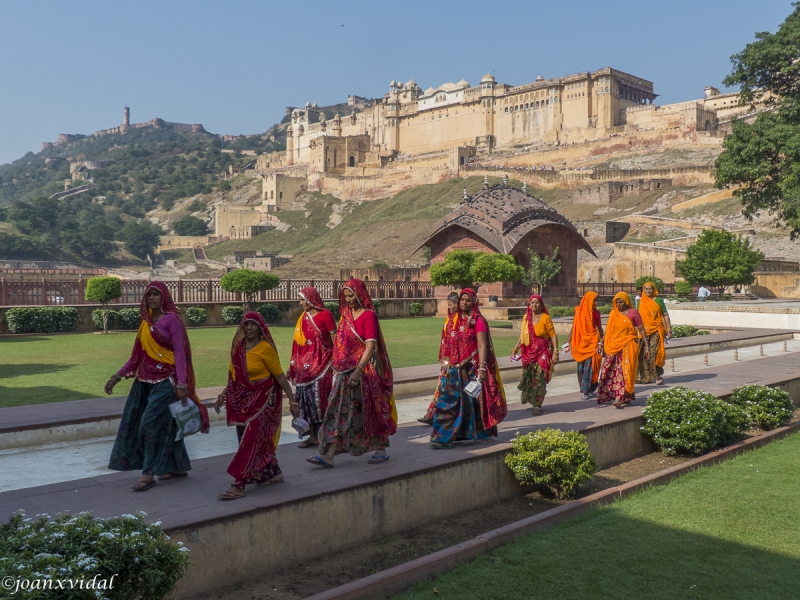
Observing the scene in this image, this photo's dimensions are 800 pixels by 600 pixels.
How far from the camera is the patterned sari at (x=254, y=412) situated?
4512 millimetres

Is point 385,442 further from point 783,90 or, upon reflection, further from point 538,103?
point 538,103

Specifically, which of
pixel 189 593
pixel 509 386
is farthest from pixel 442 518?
pixel 509 386

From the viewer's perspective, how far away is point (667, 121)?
65750 mm

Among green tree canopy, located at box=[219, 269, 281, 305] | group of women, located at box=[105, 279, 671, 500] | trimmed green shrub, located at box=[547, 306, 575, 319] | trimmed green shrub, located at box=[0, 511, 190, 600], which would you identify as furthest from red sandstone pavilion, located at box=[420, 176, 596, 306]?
trimmed green shrub, located at box=[0, 511, 190, 600]

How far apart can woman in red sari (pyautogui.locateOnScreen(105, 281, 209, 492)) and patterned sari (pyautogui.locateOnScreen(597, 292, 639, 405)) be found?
4828mm

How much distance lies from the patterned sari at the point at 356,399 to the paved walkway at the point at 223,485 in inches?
6.9

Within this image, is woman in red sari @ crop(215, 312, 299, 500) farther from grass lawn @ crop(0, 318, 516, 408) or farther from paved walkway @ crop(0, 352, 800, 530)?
grass lawn @ crop(0, 318, 516, 408)

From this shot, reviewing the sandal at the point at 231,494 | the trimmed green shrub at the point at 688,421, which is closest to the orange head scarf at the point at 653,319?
the trimmed green shrub at the point at 688,421

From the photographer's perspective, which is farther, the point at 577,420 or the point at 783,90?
the point at 783,90

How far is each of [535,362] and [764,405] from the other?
94.9 inches

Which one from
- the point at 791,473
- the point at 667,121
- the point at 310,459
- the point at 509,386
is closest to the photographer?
the point at 310,459

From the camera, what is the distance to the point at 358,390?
5371mm

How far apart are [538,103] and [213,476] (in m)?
75.6

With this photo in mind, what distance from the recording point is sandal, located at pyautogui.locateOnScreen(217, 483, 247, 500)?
14.0ft
